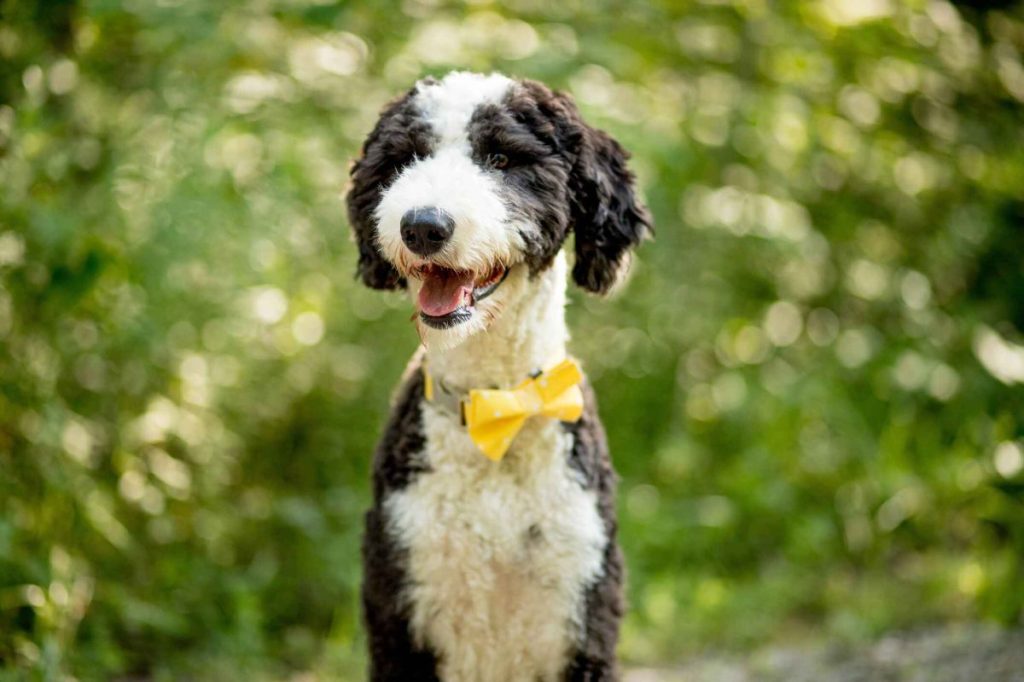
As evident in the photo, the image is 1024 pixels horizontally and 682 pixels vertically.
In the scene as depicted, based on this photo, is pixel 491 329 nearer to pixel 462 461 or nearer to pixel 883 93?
pixel 462 461

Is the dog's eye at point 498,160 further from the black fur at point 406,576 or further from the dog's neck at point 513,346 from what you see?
the black fur at point 406,576

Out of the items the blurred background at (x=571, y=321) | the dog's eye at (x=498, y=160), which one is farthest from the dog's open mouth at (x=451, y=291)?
the blurred background at (x=571, y=321)

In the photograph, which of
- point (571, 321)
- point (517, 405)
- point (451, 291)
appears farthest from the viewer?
point (571, 321)

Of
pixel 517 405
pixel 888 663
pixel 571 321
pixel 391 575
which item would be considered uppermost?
pixel 517 405

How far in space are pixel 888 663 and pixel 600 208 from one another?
2314 mm

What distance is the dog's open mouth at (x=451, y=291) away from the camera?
241cm

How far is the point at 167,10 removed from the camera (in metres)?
3.60

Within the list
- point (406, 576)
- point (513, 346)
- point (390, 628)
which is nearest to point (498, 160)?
point (513, 346)

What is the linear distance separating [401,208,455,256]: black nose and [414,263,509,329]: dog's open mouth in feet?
0.30

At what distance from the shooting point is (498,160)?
2.51 meters

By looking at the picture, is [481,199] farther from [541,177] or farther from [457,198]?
[541,177]

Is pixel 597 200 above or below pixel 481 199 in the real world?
below

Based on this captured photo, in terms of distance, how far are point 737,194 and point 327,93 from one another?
6.61 feet

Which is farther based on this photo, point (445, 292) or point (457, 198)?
point (445, 292)
